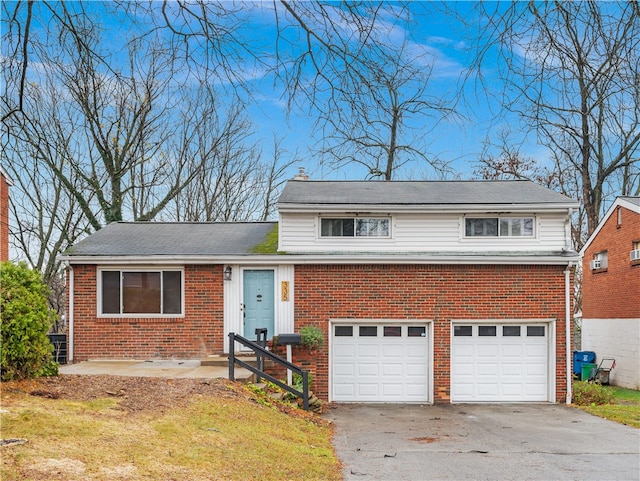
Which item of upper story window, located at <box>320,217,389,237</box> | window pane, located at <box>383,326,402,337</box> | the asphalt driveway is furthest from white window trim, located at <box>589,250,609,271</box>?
upper story window, located at <box>320,217,389,237</box>

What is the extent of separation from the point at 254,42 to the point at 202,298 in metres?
12.6

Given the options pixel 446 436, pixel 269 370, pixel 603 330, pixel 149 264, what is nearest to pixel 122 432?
pixel 446 436

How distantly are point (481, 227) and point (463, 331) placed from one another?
2.90 m

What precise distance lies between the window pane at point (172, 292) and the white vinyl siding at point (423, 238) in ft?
9.66

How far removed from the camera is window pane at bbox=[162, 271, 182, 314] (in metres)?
16.6

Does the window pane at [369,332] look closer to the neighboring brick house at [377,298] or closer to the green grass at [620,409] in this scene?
the neighboring brick house at [377,298]

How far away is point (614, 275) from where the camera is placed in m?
24.3

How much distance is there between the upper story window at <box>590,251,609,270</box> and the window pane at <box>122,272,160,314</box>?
1808 cm

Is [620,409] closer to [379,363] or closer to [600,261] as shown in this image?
[379,363]

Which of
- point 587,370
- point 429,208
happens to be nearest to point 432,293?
point 429,208

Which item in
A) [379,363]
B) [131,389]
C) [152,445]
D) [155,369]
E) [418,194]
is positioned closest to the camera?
[152,445]

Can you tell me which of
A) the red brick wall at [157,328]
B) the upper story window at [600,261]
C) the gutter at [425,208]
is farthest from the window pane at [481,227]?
the upper story window at [600,261]

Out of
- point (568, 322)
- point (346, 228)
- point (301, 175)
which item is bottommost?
point (568, 322)

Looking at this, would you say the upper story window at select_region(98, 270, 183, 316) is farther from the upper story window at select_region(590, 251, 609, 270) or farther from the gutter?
the upper story window at select_region(590, 251, 609, 270)
